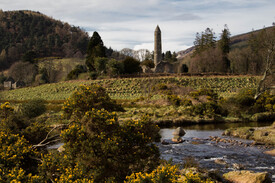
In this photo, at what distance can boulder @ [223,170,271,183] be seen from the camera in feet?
40.8

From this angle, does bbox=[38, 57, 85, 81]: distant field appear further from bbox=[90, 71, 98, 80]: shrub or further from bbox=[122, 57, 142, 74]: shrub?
bbox=[122, 57, 142, 74]: shrub

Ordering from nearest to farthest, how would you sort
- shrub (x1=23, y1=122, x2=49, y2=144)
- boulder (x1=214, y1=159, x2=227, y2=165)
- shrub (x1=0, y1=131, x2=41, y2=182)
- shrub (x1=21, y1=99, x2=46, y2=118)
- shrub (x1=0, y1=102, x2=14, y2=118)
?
shrub (x1=0, y1=131, x2=41, y2=182), shrub (x1=23, y1=122, x2=49, y2=144), shrub (x1=0, y1=102, x2=14, y2=118), boulder (x1=214, y1=159, x2=227, y2=165), shrub (x1=21, y1=99, x2=46, y2=118)

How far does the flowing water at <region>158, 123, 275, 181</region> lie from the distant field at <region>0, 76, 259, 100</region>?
102ft

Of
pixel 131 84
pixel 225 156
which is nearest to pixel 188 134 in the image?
pixel 225 156

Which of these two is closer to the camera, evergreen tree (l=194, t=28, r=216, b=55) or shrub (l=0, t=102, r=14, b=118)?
shrub (l=0, t=102, r=14, b=118)

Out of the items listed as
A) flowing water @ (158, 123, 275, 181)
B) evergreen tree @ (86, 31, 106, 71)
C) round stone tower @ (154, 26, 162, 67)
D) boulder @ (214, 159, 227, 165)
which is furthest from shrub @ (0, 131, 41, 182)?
round stone tower @ (154, 26, 162, 67)

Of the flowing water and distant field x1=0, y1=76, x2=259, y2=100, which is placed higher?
distant field x1=0, y1=76, x2=259, y2=100

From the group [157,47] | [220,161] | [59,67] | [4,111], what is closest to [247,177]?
[220,161]

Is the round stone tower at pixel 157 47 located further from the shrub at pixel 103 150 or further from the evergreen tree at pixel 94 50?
the shrub at pixel 103 150

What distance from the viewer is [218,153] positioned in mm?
19000

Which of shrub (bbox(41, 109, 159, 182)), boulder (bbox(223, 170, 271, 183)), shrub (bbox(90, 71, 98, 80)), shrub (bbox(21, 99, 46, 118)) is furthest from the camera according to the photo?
shrub (bbox(90, 71, 98, 80))

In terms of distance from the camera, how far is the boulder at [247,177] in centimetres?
1243

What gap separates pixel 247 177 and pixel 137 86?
153 ft

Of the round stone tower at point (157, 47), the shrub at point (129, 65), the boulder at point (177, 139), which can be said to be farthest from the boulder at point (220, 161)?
the round stone tower at point (157, 47)
